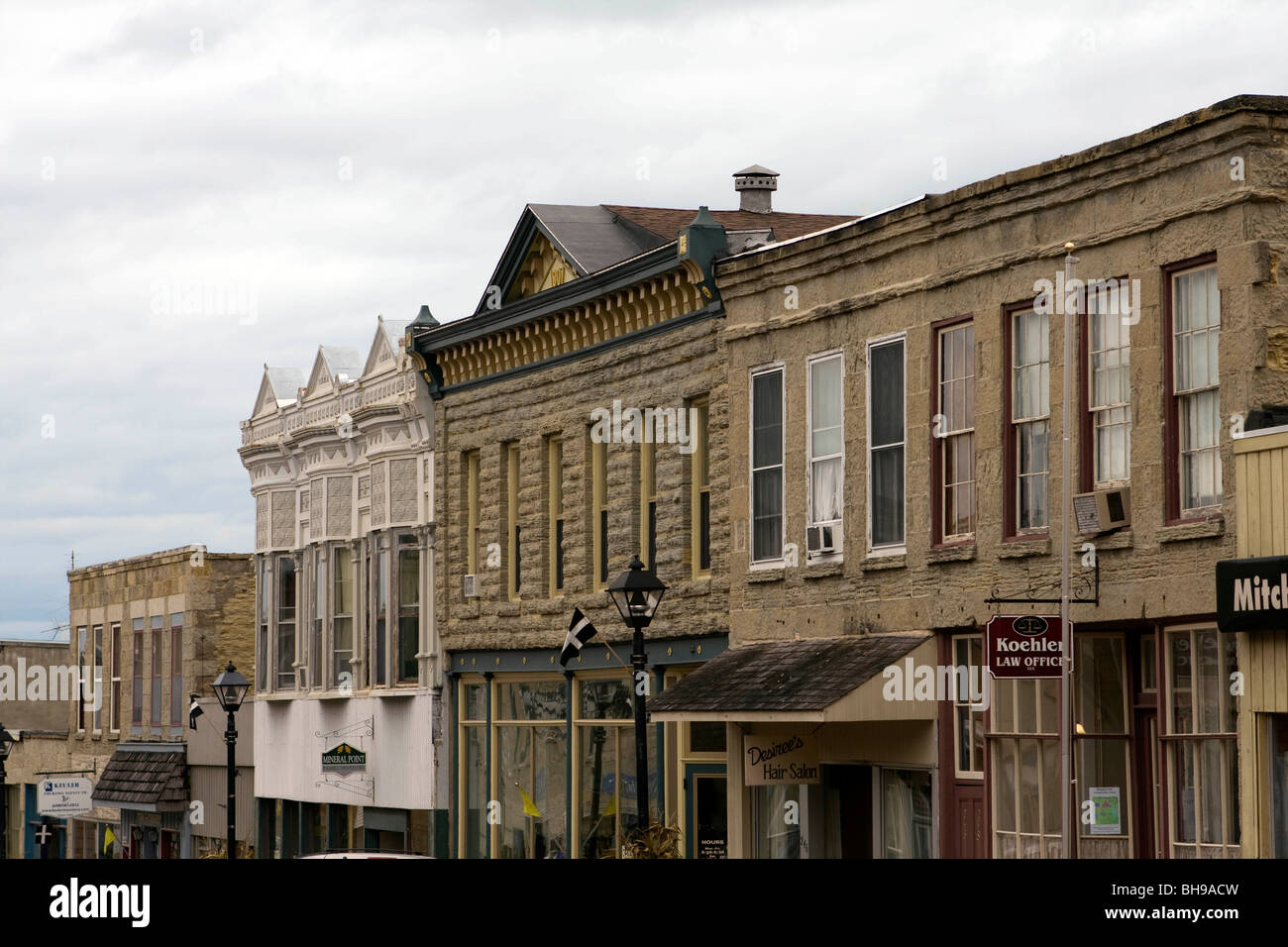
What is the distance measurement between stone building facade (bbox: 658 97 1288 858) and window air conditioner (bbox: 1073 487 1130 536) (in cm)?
5

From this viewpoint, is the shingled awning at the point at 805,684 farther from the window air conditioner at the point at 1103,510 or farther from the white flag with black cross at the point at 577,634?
the window air conditioner at the point at 1103,510

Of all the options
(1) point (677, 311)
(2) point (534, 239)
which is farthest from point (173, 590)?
(1) point (677, 311)

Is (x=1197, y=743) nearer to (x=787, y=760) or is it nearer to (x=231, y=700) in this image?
(x=787, y=760)

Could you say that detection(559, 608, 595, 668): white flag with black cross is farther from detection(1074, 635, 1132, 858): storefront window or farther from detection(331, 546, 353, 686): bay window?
detection(331, 546, 353, 686): bay window

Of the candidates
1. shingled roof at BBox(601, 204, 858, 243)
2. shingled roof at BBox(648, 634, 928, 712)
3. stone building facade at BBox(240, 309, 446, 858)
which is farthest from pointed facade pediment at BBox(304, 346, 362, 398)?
shingled roof at BBox(648, 634, 928, 712)

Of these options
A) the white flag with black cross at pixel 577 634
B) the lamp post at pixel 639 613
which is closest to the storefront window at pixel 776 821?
the lamp post at pixel 639 613

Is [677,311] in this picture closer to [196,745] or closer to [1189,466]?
[1189,466]

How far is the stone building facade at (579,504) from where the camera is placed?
1021 inches

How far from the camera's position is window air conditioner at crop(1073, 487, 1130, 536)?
18.6 metres

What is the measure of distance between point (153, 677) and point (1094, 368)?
30808 mm

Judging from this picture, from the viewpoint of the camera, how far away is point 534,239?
99.7 ft

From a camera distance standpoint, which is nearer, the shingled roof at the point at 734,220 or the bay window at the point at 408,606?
the shingled roof at the point at 734,220

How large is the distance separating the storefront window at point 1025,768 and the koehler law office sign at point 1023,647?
4.71 feet
